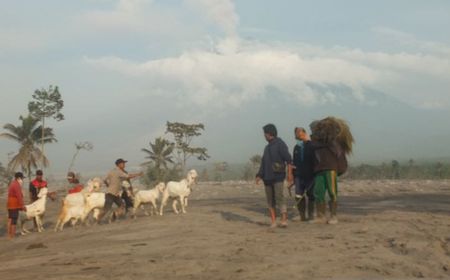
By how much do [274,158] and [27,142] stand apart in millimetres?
42871

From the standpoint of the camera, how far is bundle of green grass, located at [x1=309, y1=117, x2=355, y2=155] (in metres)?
11.8

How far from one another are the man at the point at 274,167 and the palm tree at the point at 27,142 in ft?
134

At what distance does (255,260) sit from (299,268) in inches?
34.3

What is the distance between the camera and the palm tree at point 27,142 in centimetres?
4925

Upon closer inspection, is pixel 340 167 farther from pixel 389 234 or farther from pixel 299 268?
pixel 299 268

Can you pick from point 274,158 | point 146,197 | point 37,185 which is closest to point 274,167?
point 274,158

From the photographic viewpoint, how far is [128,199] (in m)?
Result: 17.2

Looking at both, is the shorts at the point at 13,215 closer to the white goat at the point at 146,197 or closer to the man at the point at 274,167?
the white goat at the point at 146,197

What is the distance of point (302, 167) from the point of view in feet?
41.1

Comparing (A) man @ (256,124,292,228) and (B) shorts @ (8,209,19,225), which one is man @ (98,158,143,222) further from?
(A) man @ (256,124,292,228)

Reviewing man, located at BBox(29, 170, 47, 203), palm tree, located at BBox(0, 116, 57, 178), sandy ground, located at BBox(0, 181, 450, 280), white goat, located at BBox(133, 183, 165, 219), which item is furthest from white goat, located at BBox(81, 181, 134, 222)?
palm tree, located at BBox(0, 116, 57, 178)

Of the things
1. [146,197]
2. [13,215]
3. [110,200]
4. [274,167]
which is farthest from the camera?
[146,197]

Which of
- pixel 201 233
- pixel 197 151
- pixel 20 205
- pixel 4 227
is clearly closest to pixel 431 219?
pixel 201 233

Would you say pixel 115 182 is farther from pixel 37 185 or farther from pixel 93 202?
pixel 37 185
